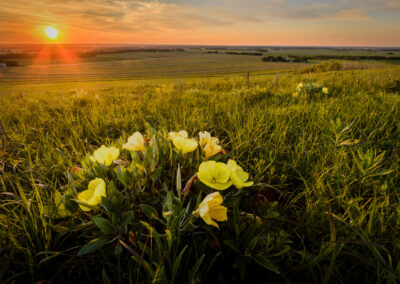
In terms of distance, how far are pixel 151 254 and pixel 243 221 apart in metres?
0.59

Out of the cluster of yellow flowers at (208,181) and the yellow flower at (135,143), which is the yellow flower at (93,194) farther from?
the yellow flower at (135,143)

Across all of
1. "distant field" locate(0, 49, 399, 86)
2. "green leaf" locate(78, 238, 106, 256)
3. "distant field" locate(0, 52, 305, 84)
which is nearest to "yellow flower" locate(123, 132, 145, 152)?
"green leaf" locate(78, 238, 106, 256)

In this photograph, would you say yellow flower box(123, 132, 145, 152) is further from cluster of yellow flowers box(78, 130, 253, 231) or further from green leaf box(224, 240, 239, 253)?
green leaf box(224, 240, 239, 253)

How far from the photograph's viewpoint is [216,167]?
132 cm

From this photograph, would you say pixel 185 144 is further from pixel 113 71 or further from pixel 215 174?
pixel 113 71

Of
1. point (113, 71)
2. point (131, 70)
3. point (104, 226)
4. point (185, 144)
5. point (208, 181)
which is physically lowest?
point (104, 226)

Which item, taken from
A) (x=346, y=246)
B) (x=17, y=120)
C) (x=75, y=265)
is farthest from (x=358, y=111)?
(x=17, y=120)

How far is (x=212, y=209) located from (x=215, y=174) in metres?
0.22

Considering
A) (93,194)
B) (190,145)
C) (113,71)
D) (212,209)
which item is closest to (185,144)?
(190,145)

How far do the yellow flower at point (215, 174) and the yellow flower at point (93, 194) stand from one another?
56 centimetres

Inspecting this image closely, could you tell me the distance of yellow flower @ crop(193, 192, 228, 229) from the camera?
112 centimetres

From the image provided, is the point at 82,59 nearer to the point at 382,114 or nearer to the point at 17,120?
the point at 17,120

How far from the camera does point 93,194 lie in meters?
1.31

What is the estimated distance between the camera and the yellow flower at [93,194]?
4.02ft
